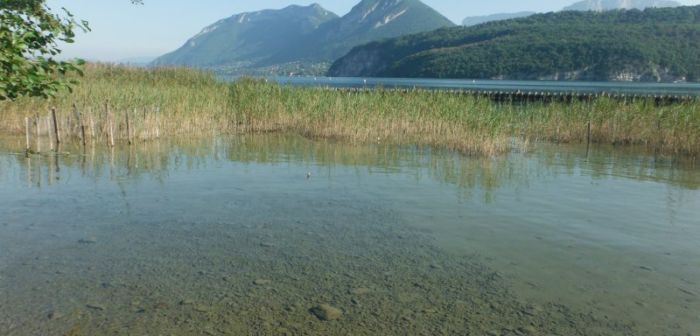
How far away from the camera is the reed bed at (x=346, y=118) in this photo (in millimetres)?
18688

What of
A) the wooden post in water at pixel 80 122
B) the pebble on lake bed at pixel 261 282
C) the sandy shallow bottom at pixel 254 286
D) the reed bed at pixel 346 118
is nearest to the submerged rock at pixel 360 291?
the sandy shallow bottom at pixel 254 286

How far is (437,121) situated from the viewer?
822 inches

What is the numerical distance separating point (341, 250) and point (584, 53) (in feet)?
510

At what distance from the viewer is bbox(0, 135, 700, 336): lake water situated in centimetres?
573

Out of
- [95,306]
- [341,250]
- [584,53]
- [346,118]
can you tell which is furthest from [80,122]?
[584,53]

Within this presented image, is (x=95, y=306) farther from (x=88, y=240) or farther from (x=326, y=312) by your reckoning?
(x=88, y=240)

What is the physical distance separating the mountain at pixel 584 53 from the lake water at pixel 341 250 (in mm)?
140989

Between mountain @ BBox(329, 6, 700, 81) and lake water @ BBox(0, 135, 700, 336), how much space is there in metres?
141

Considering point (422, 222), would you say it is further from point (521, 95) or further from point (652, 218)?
point (521, 95)

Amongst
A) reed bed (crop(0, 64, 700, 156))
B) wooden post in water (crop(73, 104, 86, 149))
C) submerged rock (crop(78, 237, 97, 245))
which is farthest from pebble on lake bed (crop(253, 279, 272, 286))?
wooden post in water (crop(73, 104, 86, 149))

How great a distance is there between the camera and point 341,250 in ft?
26.5

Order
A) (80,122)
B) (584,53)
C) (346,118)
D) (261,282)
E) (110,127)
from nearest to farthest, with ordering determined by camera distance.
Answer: (261,282) → (110,127) → (80,122) → (346,118) → (584,53)

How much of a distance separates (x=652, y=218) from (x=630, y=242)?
202cm

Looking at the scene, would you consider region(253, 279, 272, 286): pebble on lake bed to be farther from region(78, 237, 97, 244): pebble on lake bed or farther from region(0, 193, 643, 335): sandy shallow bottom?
region(78, 237, 97, 244): pebble on lake bed
